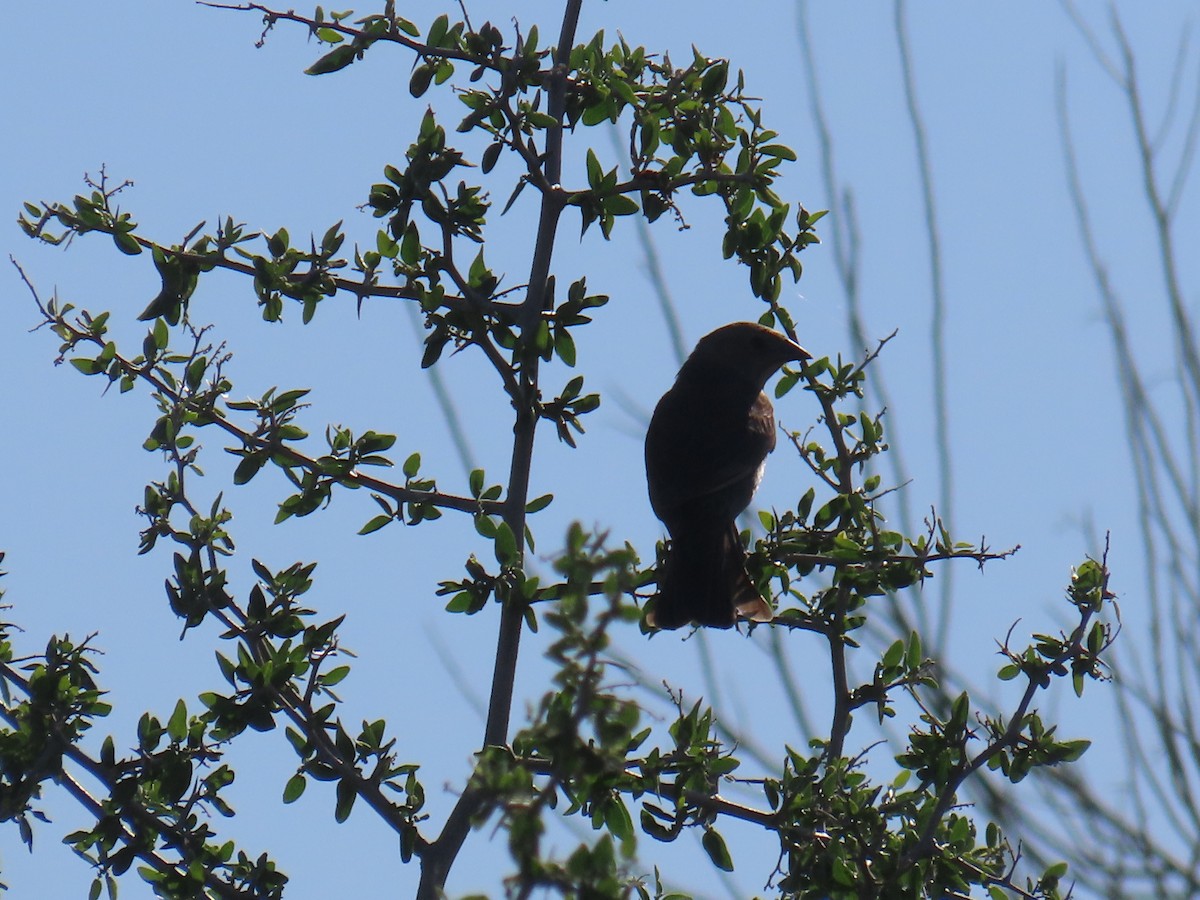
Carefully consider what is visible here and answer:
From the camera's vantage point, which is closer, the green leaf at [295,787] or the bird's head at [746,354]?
the green leaf at [295,787]

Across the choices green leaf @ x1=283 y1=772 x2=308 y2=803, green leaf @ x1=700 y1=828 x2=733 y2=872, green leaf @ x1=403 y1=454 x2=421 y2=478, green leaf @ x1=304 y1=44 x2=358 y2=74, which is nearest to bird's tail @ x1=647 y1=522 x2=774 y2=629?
Result: green leaf @ x1=700 y1=828 x2=733 y2=872

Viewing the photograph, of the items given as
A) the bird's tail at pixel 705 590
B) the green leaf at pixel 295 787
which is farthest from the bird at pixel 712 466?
the green leaf at pixel 295 787

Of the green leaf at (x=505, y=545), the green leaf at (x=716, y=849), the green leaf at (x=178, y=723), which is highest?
the green leaf at (x=505, y=545)

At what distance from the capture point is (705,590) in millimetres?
4648

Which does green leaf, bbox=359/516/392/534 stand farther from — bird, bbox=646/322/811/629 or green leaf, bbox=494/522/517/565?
bird, bbox=646/322/811/629

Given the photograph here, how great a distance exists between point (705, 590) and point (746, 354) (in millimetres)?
2050

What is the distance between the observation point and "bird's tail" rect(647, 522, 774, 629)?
4441 millimetres

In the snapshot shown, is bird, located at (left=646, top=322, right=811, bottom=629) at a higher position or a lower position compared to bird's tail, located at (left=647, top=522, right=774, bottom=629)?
higher

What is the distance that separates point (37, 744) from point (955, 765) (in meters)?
1.97

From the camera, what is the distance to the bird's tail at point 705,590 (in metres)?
4.44

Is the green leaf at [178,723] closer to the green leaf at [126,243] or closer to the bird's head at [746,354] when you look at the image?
the green leaf at [126,243]

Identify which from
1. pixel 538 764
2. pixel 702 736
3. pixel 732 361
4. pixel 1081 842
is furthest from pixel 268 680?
pixel 732 361

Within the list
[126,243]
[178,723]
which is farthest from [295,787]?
[126,243]

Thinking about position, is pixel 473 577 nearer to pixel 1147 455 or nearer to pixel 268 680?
pixel 268 680
